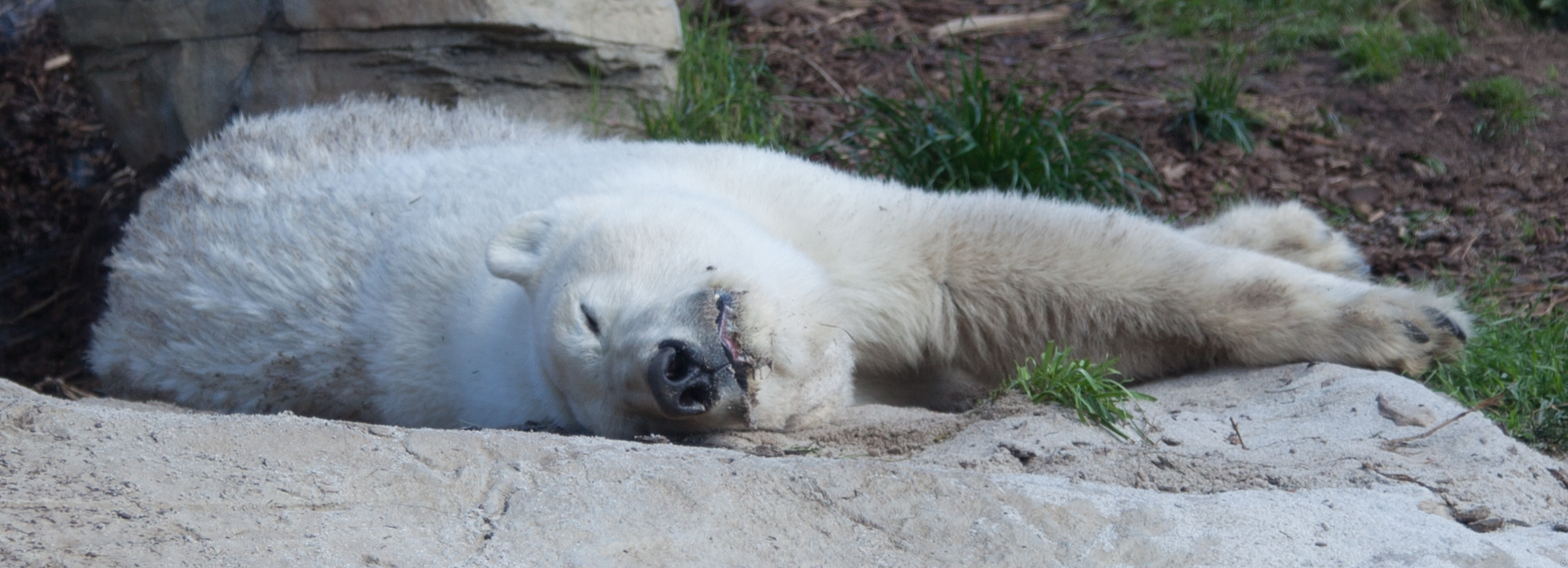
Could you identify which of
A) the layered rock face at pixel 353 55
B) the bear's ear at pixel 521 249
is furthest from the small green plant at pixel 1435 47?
the bear's ear at pixel 521 249

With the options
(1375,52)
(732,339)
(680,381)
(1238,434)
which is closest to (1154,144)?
(1375,52)

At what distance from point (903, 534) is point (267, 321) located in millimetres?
2599

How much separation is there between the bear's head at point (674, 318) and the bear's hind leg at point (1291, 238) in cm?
188

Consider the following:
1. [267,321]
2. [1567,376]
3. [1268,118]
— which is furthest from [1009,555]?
[1268,118]

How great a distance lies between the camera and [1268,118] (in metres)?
6.35

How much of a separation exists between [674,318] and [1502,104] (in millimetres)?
5383

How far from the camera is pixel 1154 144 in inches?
245

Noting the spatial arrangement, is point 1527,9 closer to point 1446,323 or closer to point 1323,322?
point 1446,323

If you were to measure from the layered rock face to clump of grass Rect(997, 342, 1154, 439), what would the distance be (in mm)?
3250

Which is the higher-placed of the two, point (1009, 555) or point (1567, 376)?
point (1009, 555)

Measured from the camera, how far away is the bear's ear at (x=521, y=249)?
10.8 feet

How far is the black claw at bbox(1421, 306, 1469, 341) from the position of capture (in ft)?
11.6

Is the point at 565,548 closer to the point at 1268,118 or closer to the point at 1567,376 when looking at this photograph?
the point at 1567,376

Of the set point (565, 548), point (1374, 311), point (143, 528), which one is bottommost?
point (1374, 311)
